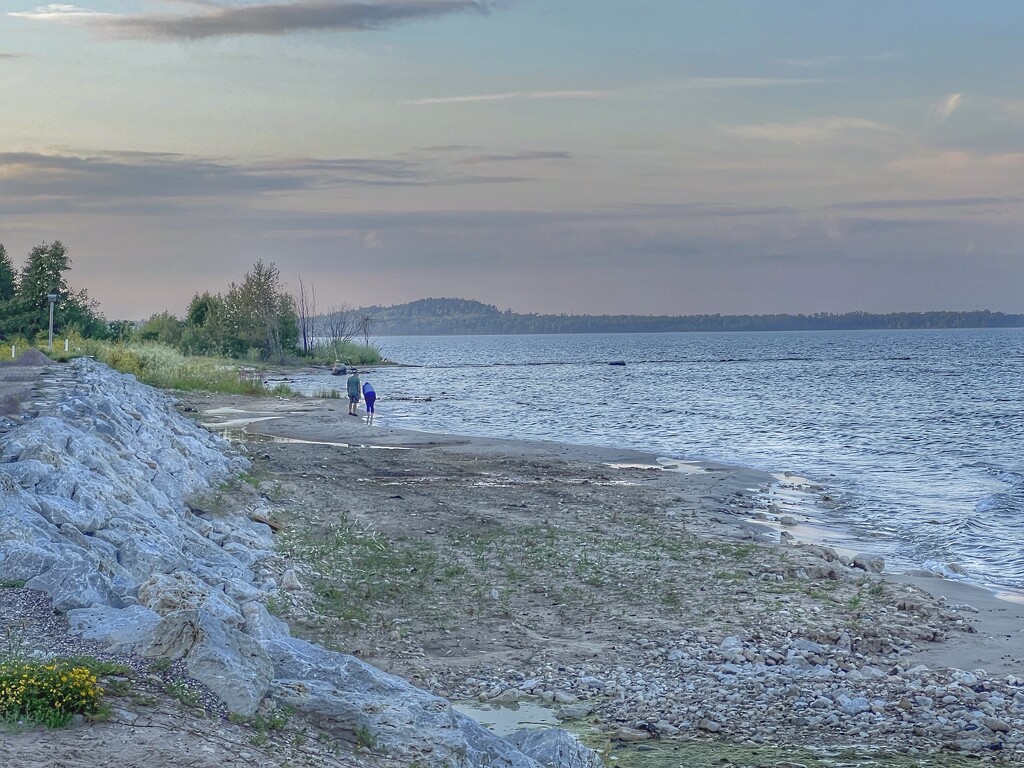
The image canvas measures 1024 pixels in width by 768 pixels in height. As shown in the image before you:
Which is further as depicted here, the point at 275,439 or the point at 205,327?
the point at 205,327

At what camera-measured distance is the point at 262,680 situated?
22.6ft

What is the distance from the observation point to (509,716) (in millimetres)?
8758

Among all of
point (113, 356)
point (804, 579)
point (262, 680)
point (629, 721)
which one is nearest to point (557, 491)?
→ point (804, 579)

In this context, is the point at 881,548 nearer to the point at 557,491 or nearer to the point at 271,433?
the point at 557,491

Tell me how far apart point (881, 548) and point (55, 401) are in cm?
Answer: 1405

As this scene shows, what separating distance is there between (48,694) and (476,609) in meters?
6.39

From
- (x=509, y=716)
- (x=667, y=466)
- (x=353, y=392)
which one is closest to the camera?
(x=509, y=716)

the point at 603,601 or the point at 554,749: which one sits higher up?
the point at 554,749

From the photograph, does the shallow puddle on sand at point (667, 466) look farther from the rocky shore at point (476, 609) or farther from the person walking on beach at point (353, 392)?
the person walking on beach at point (353, 392)

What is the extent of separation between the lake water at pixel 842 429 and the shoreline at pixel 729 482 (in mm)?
1131

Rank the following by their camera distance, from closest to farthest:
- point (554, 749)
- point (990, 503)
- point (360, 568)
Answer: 1. point (554, 749)
2. point (360, 568)
3. point (990, 503)

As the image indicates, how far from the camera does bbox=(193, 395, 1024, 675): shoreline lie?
10.9 meters

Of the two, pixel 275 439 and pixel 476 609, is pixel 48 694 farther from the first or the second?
pixel 275 439

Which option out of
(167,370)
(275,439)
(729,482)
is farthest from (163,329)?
(729,482)
